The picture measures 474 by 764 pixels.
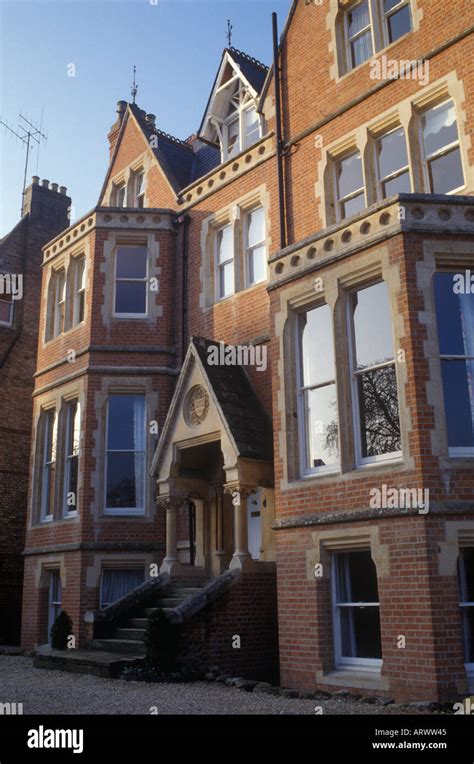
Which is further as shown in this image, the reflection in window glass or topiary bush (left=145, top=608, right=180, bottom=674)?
topiary bush (left=145, top=608, right=180, bottom=674)

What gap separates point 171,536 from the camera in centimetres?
1323

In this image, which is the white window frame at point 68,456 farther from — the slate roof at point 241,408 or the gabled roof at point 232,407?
the slate roof at point 241,408

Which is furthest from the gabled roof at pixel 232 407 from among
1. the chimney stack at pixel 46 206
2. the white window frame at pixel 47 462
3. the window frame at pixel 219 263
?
the chimney stack at pixel 46 206

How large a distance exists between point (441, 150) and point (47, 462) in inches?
430

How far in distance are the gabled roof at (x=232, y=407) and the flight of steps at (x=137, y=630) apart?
2.30 m

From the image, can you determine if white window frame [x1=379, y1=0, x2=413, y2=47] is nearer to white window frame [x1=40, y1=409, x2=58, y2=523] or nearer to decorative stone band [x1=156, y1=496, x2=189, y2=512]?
decorative stone band [x1=156, y1=496, x2=189, y2=512]

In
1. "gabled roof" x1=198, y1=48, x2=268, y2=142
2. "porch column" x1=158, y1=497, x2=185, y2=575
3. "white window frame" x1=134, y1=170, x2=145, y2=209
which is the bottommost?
"porch column" x1=158, y1=497, x2=185, y2=575

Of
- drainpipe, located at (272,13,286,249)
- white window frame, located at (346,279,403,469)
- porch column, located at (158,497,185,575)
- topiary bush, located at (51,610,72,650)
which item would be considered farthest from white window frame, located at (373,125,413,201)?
topiary bush, located at (51,610,72,650)

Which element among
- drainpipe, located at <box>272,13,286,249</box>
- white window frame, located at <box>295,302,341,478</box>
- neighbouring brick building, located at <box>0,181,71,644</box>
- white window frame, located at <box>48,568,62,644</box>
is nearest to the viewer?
white window frame, located at <box>295,302,341,478</box>

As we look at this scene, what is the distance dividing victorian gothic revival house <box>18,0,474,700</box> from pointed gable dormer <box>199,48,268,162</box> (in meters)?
0.06

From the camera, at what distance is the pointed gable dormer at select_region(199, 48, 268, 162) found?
55.1 feet

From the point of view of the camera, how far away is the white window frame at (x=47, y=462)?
54.6 ft

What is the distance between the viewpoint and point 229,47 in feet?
58.6
